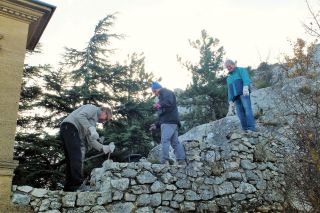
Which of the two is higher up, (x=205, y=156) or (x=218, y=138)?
(x=218, y=138)

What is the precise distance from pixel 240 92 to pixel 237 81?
298mm

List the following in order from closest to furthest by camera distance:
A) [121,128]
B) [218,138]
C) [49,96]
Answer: [218,138]
[49,96]
[121,128]

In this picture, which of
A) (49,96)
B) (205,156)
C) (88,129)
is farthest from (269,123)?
(49,96)

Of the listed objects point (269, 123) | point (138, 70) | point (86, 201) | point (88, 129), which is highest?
point (138, 70)

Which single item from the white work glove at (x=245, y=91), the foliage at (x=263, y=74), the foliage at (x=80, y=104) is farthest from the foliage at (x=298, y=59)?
the white work glove at (x=245, y=91)

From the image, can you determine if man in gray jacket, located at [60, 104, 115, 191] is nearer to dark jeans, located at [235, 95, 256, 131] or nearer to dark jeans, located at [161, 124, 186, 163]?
dark jeans, located at [161, 124, 186, 163]

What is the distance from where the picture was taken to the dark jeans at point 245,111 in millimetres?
8123

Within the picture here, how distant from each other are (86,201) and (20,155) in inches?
264

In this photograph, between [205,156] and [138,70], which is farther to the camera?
[138,70]

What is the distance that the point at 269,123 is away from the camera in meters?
11.9

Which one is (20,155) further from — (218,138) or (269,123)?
(269,123)

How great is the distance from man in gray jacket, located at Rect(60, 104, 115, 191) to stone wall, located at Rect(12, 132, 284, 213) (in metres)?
0.38

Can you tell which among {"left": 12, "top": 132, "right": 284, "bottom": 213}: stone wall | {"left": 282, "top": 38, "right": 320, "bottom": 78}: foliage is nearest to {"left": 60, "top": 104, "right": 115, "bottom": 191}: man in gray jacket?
{"left": 12, "top": 132, "right": 284, "bottom": 213}: stone wall

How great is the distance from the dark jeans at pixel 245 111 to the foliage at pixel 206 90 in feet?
34.2
